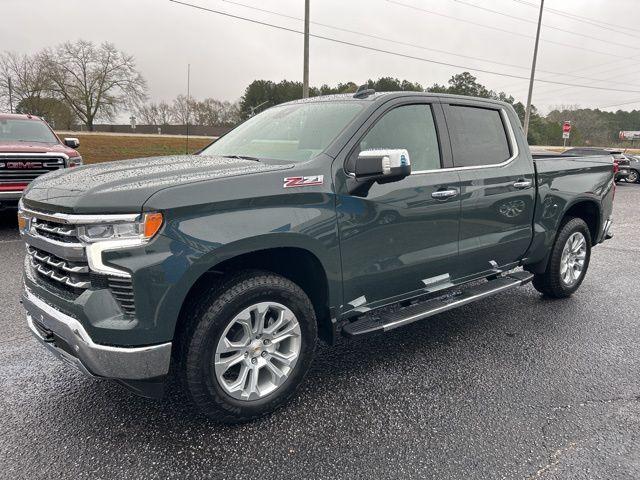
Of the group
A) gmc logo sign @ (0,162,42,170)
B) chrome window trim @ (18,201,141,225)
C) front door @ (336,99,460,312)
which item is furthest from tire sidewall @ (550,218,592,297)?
gmc logo sign @ (0,162,42,170)

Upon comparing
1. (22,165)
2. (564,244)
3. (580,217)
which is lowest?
(564,244)

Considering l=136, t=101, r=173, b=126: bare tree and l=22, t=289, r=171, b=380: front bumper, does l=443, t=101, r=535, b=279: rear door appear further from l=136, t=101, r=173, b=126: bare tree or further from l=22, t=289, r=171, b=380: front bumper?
l=136, t=101, r=173, b=126: bare tree

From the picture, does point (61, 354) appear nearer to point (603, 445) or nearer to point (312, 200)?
point (312, 200)

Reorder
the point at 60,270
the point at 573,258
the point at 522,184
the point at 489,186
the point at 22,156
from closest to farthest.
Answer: the point at 60,270, the point at 489,186, the point at 522,184, the point at 573,258, the point at 22,156

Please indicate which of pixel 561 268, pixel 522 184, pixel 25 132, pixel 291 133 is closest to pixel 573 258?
pixel 561 268

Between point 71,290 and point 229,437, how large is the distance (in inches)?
45.2

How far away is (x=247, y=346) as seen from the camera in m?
2.69

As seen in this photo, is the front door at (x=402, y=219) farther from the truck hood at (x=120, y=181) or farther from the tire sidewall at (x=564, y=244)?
the tire sidewall at (x=564, y=244)

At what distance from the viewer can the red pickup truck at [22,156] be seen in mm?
7461

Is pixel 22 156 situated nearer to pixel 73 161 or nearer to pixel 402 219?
pixel 73 161

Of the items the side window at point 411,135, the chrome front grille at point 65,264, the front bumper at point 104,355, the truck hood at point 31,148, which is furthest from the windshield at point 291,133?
the truck hood at point 31,148

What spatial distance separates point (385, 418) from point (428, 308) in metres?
0.94

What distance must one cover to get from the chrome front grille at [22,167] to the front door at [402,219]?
667 cm

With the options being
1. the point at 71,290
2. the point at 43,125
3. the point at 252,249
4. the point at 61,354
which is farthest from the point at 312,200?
the point at 43,125
